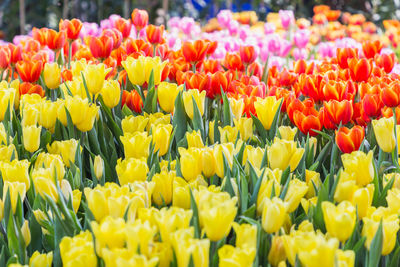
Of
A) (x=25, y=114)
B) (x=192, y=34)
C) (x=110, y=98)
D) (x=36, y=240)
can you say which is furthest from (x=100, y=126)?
(x=192, y=34)

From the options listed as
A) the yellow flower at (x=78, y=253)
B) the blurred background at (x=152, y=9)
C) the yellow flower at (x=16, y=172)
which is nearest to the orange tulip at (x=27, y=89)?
the yellow flower at (x=16, y=172)

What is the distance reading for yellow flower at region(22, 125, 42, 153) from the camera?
1394 millimetres

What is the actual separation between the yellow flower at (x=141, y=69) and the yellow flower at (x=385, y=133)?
754 mm

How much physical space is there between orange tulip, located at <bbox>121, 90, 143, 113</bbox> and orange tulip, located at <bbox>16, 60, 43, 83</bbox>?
0.36 meters

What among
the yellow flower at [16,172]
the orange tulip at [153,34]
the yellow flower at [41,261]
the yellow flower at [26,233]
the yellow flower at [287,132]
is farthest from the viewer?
the orange tulip at [153,34]

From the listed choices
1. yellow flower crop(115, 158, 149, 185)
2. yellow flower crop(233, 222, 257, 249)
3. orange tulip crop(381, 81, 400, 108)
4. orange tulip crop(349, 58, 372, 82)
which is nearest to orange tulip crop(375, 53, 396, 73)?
orange tulip crop(349, 58, 372, 82)

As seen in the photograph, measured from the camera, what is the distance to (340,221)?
943 millimetres

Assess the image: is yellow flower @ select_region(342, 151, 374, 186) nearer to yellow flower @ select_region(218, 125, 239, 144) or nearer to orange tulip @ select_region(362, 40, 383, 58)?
yellow flower @ select_region(218, 125, 239, 144)

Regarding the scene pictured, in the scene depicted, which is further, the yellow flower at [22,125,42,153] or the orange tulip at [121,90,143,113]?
the orange tulip at [121,90,143,113]

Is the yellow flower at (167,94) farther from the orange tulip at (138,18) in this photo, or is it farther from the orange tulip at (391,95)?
the orange tulip at (138,18)

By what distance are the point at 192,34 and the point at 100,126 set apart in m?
2.77

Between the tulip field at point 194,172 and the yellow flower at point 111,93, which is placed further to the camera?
the yellow flower at point 111,93

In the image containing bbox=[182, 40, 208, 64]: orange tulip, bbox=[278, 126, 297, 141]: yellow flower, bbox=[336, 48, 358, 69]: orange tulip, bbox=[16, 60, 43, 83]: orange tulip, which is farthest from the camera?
bbox=[336, 48, 358, 69]: orange tulip

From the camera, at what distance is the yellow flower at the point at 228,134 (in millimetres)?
1490
